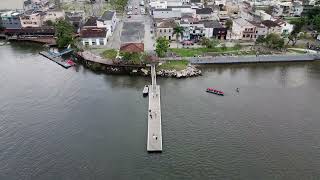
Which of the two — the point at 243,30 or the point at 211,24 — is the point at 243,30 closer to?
the point at 243,30

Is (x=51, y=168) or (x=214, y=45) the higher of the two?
(x=214, y=45)

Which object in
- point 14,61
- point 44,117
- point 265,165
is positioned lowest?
point 265,165

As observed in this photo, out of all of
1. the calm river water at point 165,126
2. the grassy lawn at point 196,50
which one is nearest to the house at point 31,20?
the calm river water at point 165,126

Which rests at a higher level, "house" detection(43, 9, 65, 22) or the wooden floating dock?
"house" detection(43, 9, 65, 22)

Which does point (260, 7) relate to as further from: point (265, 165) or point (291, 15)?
point (265, 165)

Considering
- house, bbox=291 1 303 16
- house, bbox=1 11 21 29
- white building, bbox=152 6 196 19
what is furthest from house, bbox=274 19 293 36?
house, bbox=1 11 21 29

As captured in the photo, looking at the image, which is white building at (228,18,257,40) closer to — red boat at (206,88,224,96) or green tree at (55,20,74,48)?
red boat at (206,88,224,96)

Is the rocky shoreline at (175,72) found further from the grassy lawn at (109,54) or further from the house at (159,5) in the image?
the house at (159,5)

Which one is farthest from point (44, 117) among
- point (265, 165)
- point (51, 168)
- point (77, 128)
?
point (265, 165)
